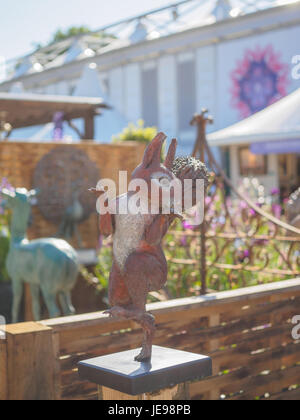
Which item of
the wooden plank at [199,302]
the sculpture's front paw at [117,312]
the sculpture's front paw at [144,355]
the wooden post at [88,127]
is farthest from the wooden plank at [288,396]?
the wooden post at [88,127]

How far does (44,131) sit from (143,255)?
1083cm

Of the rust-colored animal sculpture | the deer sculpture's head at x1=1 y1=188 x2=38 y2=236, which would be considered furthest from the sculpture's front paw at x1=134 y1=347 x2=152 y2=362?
the deer sculpture's head at x1=1 y1=188 x2=38 y2=236

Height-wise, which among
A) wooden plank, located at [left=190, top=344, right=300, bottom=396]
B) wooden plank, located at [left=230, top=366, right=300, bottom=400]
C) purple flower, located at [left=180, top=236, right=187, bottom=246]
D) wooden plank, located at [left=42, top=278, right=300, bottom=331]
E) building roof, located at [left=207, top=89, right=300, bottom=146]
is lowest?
wooden plank, located at [left=230, top=366, right=300, bottom=400]

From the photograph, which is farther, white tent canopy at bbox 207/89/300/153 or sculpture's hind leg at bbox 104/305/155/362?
white tent canopy at bbox 207/89/300/153

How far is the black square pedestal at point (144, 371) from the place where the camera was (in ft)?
5.77

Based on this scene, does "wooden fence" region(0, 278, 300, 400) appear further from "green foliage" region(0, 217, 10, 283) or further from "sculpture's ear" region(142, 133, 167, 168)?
"green foliage" region(0, 217, 10, 283)

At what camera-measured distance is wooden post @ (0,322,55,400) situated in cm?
238

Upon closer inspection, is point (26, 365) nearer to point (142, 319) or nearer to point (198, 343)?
point (142, 319)

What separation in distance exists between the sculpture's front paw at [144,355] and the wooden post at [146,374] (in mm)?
15

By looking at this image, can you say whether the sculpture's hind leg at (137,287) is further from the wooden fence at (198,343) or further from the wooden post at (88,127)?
the wooden post at (88,127)

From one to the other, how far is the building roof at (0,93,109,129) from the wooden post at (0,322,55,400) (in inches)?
286

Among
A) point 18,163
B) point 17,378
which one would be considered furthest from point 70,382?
point 18,163

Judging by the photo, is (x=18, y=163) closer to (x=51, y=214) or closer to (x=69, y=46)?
(x=51, y=214)

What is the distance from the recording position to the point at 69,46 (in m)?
19.5
